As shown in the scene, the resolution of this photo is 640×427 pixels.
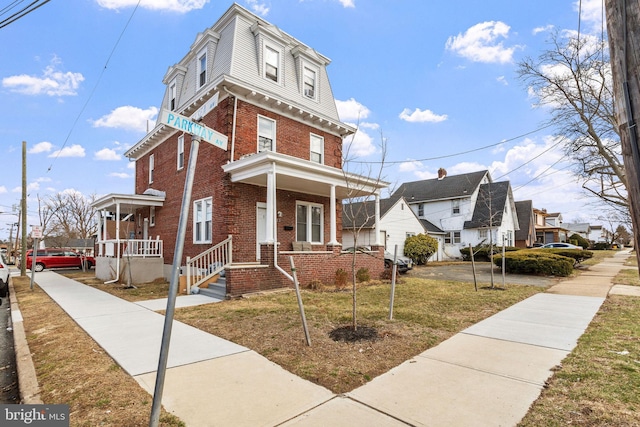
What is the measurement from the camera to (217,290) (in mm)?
9953

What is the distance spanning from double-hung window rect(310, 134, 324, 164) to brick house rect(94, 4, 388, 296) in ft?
0.17

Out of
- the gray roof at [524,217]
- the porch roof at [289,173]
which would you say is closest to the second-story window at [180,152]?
the porch roof at [289,173]

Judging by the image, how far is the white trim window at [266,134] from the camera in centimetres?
1266

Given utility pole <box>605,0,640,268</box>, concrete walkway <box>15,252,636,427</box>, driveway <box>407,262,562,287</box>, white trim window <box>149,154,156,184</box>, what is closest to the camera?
utility pole <box>605,0,640,268</box>

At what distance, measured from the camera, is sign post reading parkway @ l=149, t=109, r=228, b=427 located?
246 centimetres

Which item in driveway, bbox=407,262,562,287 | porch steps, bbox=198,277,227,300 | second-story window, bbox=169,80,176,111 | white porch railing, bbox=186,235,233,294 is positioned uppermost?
second-story window, bbox=169,80,176,111

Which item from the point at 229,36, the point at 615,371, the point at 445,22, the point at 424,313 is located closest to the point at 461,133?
the point at 445,22

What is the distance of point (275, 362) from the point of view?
4.33 meters

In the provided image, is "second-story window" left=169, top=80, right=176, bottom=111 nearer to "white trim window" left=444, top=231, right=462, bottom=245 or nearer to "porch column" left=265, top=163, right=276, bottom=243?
"porch column" left=265, top=163, right=276, bottom=243

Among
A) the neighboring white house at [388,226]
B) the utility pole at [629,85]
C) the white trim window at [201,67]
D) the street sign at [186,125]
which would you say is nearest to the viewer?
the utility pole at [629,85]

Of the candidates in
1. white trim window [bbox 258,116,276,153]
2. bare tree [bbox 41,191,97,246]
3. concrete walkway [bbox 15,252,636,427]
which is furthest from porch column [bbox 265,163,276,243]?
bare tree [bbox 41,191,97,246]

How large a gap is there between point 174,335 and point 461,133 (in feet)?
59.8

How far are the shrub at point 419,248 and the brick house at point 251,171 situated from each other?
10261 mm

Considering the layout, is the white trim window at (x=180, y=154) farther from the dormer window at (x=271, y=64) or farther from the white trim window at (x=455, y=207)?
the white trim window at (x=455, y=207)
